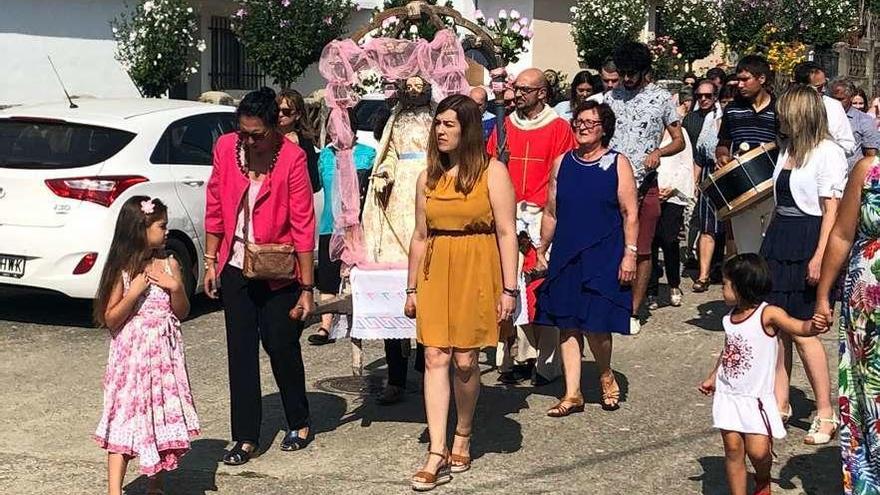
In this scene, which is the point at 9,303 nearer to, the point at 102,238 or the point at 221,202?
the point at 102,238

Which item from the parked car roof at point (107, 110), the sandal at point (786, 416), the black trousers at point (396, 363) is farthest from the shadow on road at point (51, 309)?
the sandal at point (786, 416)

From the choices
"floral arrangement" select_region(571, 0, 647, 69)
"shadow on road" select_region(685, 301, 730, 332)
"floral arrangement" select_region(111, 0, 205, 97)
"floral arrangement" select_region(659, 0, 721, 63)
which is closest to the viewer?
"shadow on road" select_region(685, 301, 730, 332)

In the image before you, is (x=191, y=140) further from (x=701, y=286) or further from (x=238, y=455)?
(x=701, y=286)

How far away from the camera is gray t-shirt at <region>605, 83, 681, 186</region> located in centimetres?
895

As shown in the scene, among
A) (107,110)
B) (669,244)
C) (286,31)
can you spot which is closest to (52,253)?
(107,110)

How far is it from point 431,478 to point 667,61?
24.3 metres

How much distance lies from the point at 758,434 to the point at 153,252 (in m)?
2.77

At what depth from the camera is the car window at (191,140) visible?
31.2ft

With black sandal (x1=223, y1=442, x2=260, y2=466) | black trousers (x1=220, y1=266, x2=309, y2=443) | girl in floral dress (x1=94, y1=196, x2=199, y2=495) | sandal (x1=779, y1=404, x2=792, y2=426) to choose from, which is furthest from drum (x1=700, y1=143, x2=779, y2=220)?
girl in floral dress (x1=94, y1=196, x2=199, y2=495)

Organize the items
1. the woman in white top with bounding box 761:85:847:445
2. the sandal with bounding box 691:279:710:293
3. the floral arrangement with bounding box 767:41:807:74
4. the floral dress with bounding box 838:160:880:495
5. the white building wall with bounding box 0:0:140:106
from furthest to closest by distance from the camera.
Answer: the white building wall with bounding box 0:0:140:106 → the floral arrangement with bounding box 767:41:807:74 → the sandal with bounding box 691:279:710:293 → the woman in white top with bounding box 761:85:847:445 → the floral dress with bounding box 838:160:880:495

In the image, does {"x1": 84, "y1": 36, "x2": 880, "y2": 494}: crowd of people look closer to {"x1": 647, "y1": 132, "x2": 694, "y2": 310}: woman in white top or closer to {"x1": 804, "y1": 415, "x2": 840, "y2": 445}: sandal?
{"x1": 804, "y1": 415, "x2": 840, "y2": 445}: sandal

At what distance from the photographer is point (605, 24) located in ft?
99.7

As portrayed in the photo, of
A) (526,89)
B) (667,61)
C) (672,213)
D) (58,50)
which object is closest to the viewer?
(526,89)

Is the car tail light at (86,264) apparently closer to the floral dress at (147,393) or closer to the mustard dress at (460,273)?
the floral dress at (147,393)
